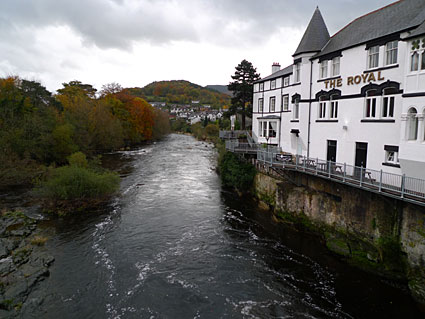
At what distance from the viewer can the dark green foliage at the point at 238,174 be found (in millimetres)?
27016

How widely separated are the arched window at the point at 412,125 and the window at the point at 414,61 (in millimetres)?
1687

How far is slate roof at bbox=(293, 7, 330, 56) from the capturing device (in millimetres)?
21250

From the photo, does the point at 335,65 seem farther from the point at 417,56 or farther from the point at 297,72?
the point at 417,56

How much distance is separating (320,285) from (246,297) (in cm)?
345

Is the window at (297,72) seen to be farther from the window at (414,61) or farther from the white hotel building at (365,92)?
the window at (414,61)

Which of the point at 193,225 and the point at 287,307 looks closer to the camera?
the point at 287,307

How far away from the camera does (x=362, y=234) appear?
48.3 feet

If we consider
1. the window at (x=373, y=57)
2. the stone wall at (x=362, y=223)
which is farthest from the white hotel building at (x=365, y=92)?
the stone wall at (x=362, y=223)

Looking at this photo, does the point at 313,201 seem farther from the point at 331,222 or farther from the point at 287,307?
the point at 287,307

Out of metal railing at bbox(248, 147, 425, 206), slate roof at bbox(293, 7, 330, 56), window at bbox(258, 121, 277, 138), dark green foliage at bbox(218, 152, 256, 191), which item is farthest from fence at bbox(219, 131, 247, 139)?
slate roof at bbox(293, 7, 330, 56)

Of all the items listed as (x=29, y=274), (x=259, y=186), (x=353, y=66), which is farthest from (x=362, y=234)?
(x=29, y=274)

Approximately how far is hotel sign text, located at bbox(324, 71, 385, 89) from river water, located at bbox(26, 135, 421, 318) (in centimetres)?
945

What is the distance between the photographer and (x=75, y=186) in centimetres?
2217

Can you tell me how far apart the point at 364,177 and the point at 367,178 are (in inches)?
9.6
